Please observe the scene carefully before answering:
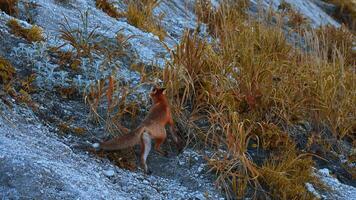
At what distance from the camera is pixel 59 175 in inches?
147

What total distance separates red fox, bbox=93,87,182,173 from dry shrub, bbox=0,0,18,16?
6.24 feet

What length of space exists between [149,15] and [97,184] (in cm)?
342

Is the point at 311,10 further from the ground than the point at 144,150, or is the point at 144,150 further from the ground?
the point at 311,10

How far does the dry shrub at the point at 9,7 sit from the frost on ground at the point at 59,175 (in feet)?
5.56

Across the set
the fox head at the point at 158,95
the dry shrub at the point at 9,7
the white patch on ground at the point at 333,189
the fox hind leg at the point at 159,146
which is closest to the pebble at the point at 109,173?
the fox hind leg at the point at 159,146

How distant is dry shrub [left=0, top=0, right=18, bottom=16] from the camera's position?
225 inches

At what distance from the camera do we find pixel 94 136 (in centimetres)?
448

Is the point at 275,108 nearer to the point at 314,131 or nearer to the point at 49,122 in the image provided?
the point at 314,131

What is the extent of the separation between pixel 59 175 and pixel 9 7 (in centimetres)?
251

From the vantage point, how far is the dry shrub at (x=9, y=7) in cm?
573

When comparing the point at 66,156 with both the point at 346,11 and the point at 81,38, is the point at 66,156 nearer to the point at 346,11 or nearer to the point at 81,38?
the point at 81,38

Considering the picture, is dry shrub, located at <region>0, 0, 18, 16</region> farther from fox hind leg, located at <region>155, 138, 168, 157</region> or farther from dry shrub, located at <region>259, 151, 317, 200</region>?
dry shrub, located at <region>259, 151, 317, 200</region>

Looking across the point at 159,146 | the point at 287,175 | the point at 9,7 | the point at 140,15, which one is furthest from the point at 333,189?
the point at 9,7

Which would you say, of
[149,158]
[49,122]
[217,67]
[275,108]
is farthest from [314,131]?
[49,122]
